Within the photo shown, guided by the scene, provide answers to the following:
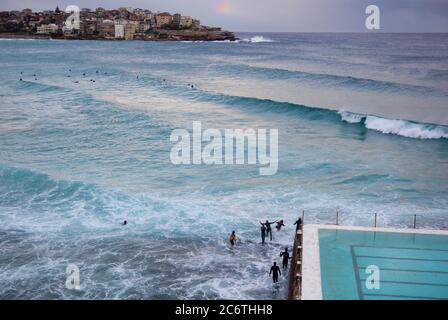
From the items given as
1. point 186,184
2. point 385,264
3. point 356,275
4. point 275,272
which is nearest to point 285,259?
point 275,272

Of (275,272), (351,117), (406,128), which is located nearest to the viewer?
(275,272)

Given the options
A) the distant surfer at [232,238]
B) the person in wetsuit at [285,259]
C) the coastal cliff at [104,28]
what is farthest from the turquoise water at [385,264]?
the coastal cliff at [104,28]

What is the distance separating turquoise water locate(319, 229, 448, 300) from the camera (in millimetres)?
Answer: 10289

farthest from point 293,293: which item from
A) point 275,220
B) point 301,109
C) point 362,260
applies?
point 301,109

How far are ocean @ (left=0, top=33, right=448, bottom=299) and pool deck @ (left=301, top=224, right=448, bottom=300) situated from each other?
3.85 ft

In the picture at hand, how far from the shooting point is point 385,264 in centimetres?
1153

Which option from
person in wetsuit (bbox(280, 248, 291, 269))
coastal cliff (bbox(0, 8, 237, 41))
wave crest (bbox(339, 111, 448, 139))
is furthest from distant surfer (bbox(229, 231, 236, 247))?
coastal cliff (bbox(0, 8, 237, 41))

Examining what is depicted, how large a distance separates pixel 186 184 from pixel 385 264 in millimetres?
9948

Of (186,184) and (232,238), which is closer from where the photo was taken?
(232,238)

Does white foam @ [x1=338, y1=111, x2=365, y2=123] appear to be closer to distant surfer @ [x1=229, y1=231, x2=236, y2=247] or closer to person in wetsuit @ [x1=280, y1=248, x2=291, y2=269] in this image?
distant surfer @ [x1=229, y1=231, x2=236, y2=247]

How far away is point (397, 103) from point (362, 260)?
28.4 meters

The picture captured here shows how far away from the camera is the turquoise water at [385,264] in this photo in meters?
10.3

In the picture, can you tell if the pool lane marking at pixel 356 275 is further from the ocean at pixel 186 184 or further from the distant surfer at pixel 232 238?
the distant surfer at pixel 232 238

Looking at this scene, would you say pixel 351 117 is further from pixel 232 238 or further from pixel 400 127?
pixel 232 238
